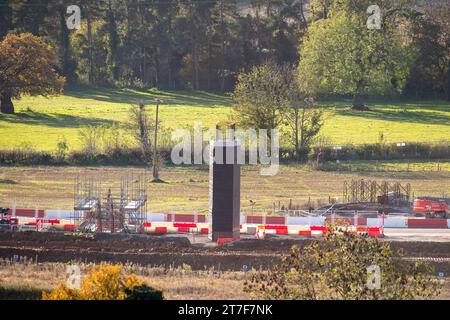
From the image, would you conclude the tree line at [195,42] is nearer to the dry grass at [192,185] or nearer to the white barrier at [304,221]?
the dry grass at [192,185]

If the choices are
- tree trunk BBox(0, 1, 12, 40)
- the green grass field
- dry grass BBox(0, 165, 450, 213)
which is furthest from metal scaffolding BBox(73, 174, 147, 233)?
tree trunk BBox(0, 1, 12, 40)

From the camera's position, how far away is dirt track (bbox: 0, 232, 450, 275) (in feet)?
99.9

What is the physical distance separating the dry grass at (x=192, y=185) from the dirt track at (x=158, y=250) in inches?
287

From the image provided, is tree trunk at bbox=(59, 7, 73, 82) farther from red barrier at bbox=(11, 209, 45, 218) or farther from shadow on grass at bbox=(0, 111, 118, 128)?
red barrier at bbox=(11, 209, 45, 218)

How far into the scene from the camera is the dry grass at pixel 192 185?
4312cm

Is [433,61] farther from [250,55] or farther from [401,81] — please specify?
[250,55]

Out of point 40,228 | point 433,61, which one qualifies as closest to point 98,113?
point 433,61

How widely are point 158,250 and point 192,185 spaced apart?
1628 centimetres

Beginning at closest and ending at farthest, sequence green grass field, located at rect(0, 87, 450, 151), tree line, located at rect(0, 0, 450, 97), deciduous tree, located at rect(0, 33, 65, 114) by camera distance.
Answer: deciduous tree, located at rect(0, 33, 65, 114) → green grass field, located at rect(0, 87, 450, 151) → tree line, located at rect(0, 0, 450, 97)

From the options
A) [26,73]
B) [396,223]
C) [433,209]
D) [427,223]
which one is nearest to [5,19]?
[26,73]

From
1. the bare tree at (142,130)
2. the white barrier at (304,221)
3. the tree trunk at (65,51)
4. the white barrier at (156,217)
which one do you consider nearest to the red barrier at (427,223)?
the white barrier at (304,221)

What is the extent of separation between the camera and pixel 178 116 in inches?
2746

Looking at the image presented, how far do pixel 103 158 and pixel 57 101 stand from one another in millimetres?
26746

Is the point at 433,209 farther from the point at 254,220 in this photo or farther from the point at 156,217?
the point at 156,217
